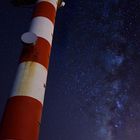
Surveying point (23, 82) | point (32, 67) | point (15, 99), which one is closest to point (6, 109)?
point (15, 99)

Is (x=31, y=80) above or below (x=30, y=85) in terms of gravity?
above

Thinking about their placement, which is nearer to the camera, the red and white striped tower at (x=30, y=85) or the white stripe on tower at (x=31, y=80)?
the red and white striped tower at (x=30, y=85)

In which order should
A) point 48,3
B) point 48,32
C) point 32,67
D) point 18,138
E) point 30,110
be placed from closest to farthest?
point 18,138, point 30,110, point 32,67, point 48,32, point 48,3

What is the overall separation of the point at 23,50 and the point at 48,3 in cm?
160

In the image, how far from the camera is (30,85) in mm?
5602

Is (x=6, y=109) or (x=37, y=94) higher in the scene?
(x=37, y=94)

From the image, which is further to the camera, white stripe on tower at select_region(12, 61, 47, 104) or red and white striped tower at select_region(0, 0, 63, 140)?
white stripe on tower at select_region(12, 61, 47, 104)

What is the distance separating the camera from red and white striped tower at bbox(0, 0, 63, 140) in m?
5.07

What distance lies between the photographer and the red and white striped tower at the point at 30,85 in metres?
5.07

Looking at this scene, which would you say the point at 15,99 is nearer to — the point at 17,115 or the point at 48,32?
the point at 17,115

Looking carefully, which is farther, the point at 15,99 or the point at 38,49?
the point at 38,49

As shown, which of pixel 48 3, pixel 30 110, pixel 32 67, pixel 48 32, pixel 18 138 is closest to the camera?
pixel 18 138

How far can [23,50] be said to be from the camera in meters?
6.27

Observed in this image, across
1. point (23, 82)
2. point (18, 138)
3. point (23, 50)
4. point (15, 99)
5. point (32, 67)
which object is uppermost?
point (23, 50)
